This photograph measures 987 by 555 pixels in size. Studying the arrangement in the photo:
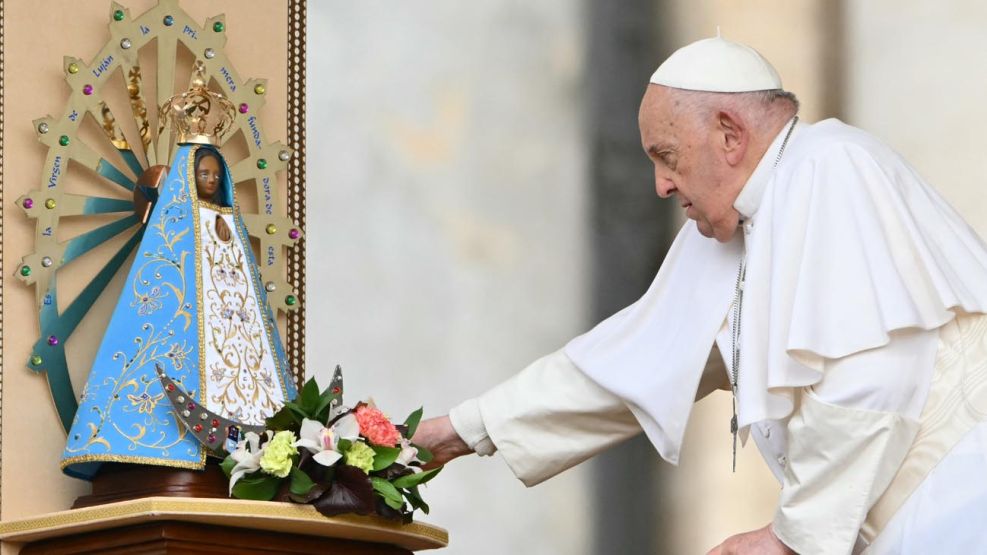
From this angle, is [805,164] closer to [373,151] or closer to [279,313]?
[279,313]

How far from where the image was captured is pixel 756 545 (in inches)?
138

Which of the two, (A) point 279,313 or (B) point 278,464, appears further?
(A) point 279,313

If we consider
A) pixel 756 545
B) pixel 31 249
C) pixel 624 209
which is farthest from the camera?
pixel 624 209

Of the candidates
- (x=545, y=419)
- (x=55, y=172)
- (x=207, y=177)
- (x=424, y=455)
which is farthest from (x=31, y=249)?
(x=545, y=419)

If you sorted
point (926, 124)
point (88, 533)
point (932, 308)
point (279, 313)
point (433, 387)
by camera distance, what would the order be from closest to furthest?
point (932, 308) → point (88, 533) → point (279, 313) → point (433, 387) → point (926, 124)

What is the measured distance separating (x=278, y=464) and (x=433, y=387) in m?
1.85

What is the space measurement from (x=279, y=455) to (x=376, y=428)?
229 millimetres

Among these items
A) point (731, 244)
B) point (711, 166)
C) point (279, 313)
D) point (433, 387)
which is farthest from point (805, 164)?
point (433, 387)

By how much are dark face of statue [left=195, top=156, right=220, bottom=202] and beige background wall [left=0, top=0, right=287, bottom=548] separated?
0.36 metres

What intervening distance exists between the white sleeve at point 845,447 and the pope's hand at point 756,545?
3 centimetres

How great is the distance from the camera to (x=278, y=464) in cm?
369

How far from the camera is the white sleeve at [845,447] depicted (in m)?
3.40

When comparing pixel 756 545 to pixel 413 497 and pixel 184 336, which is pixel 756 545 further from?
pixel 184 336

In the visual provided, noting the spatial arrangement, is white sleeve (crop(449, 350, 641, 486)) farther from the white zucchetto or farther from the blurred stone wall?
the blurred stone wall
